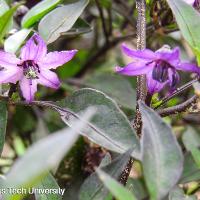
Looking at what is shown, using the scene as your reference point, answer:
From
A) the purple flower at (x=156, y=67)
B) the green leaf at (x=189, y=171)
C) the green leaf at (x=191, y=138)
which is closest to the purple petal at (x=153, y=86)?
Answer: the purple flower at (x=156, y=67)

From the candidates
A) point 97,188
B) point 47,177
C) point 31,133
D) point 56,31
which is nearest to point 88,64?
point 31,133

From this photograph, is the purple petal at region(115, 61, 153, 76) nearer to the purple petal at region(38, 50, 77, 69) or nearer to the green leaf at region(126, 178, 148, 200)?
the purple petal at region(38, 50, 77, 69)

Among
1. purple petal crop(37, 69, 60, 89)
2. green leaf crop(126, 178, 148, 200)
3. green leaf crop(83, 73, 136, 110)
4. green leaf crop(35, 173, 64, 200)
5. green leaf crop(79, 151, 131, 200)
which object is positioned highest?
purple petal crop(37, 69, 60, 89)

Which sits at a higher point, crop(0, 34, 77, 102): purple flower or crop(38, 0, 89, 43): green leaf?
crop(38, 0, 89, 43): green leaf

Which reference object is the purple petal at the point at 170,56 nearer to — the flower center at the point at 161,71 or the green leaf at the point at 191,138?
the flower center at the point at 161,71

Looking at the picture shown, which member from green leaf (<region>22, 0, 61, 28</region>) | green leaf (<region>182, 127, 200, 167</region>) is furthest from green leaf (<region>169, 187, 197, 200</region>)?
green leaf (<region>22, 0, 61, 28</region>)

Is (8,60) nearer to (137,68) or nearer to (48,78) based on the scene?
(48,78)
